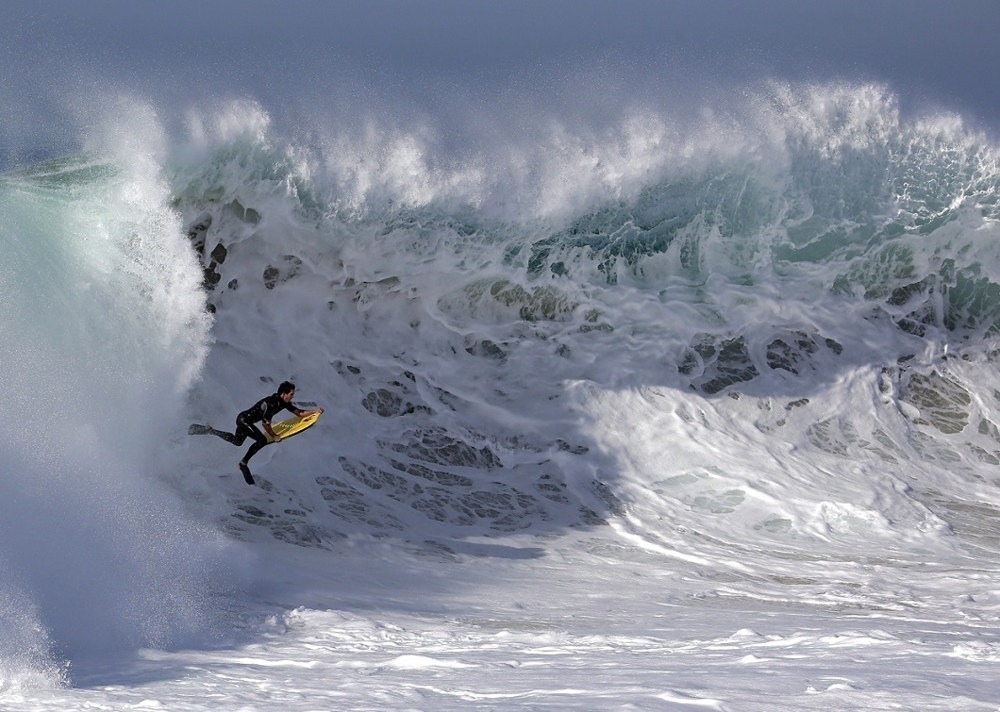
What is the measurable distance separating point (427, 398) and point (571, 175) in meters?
2.93

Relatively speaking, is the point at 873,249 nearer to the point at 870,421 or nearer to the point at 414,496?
the point at 870,421

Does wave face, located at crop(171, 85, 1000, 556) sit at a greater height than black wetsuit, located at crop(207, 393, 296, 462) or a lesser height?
greater

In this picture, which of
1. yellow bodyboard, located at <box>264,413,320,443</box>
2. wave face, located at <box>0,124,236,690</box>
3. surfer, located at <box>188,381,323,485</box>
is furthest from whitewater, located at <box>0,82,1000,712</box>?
yellow bodyboard, located at <box>264,413,320,443</box>

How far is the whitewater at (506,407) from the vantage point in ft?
19.9

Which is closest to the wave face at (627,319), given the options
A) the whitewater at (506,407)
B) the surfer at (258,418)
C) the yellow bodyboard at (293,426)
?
the whitewater at (506,407)

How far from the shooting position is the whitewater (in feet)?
19.9

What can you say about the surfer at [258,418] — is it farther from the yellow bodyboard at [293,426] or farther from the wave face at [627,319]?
the wave face at [627,319]

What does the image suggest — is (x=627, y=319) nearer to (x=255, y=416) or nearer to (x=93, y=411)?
(x=255, y=416)

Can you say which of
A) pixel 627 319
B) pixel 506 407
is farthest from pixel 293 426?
pixel 627 319

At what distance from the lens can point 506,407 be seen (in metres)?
10.1

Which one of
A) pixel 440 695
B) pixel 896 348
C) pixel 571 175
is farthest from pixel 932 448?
pixel 440 695

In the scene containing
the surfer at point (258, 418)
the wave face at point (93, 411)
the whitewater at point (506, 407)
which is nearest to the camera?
the whitewater at point (506, 407)

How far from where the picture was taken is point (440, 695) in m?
4.98

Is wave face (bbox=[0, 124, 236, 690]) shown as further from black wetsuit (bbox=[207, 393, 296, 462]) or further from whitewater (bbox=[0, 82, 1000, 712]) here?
black wetsuit (bbox=[207, 393, 296, 462])
